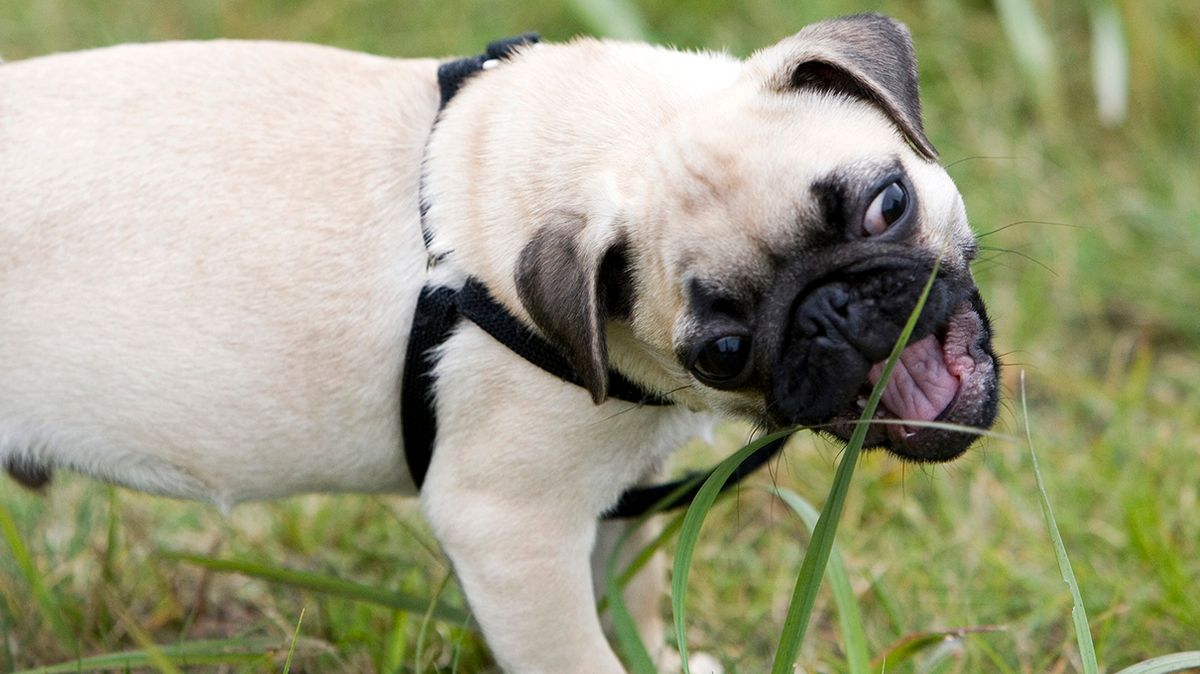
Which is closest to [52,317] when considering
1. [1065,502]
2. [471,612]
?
[471,612]

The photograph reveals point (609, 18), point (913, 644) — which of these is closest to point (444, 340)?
point (913, 644)

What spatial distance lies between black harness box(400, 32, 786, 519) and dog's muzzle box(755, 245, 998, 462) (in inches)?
19.4

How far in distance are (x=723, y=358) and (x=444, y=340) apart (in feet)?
2.67

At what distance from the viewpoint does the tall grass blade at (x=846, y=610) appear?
3342mm

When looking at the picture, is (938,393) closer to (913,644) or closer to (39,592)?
(913,644)

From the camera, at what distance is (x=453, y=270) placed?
11.7 feet

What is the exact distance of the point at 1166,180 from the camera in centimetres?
687

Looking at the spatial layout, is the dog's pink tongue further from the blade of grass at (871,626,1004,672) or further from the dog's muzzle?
the blade of grass at (871,626,1004,672)

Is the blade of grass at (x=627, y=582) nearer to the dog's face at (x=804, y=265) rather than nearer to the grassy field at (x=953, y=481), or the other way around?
the grassy field at (x=953, y=481)

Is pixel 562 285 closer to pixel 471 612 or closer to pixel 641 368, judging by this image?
pixel 641 368

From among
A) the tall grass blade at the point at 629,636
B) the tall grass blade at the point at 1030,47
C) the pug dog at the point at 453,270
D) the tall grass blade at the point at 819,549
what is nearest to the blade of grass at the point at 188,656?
the pug dog at the point at 453,270

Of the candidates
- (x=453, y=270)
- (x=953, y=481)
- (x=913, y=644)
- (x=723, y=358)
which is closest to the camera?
(x=723, y=358)

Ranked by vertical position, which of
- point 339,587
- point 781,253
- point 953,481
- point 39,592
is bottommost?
point 953,481

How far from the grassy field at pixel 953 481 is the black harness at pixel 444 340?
1.76 feet
